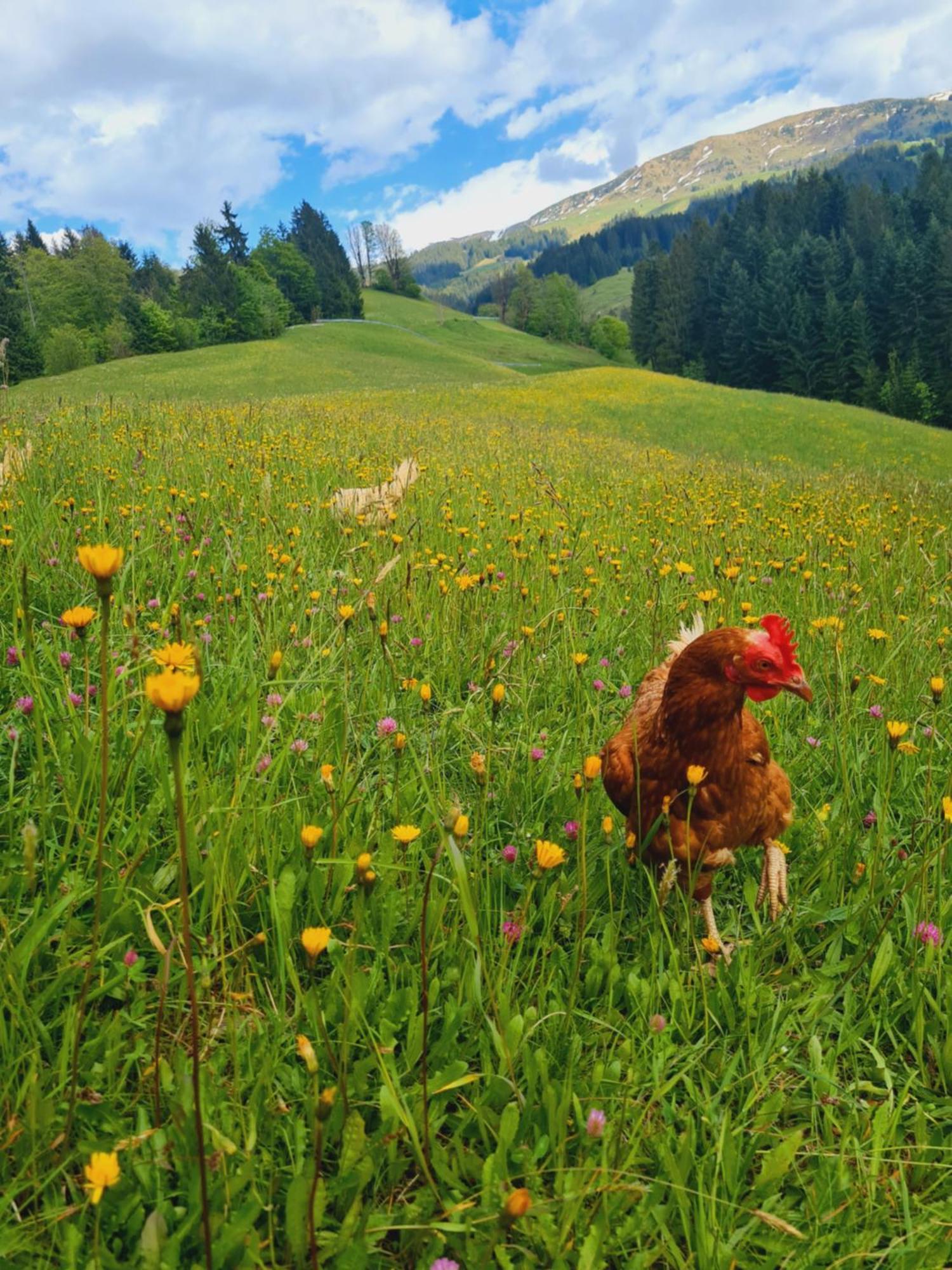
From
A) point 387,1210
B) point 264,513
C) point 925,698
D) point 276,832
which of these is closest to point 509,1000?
point 387,1210

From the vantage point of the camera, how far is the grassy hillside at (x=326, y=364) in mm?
29188

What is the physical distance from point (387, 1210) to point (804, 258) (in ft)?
239

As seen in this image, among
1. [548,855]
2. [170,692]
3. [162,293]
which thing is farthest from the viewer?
[162,293]

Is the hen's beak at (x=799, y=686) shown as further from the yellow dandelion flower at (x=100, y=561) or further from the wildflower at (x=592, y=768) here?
the yellow dandelion flower at (x=100, y=561)

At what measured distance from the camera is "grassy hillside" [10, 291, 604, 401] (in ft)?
95.8

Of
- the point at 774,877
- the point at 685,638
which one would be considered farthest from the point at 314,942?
the point at 685,638

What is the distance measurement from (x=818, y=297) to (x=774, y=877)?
69753 millimetres

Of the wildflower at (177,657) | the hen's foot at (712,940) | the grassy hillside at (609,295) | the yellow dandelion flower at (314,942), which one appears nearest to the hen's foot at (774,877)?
the hen's foot at (712,940)

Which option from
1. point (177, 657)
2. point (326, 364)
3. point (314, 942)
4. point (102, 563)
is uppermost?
point (326, 364)

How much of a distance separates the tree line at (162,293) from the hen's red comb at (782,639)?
52.2 meters

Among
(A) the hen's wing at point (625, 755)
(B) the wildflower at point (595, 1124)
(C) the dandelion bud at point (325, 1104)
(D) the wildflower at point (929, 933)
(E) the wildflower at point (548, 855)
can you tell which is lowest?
(D) the wildflower at point (929, 933)

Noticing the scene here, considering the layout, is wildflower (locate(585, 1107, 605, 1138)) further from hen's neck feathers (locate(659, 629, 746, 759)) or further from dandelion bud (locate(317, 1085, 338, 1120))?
hen's neck feathers (locate(659, 629, 746, 759))

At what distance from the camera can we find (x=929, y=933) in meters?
1.76

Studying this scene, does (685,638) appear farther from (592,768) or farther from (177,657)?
(177,657)
